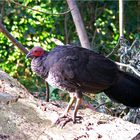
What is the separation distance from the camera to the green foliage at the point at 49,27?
6.14 meters

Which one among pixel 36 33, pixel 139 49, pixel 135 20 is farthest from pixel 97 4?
pixel 139 49

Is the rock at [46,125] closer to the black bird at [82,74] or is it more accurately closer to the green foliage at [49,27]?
the black bird at [82,74]

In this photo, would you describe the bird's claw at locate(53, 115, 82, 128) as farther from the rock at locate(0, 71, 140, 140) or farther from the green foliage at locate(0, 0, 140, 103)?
the green foliage at locate(0, 0, 140, 103)

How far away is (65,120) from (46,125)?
147 millimetres

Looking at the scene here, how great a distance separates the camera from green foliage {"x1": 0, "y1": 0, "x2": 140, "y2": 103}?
6.14 m

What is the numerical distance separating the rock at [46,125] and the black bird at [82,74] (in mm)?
126

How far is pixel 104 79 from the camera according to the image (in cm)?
291

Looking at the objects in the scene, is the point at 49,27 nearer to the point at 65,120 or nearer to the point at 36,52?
the point at 36,52

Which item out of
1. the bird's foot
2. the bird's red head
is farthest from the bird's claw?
the bird's red head

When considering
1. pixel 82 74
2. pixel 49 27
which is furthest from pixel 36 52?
pixel 49 27

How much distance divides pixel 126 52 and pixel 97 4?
2827mm

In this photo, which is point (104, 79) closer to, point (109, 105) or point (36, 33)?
point (109, 105)

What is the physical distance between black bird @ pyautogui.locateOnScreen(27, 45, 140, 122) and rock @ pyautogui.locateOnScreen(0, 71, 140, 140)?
0.13 meters

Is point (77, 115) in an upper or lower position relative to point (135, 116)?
upper
